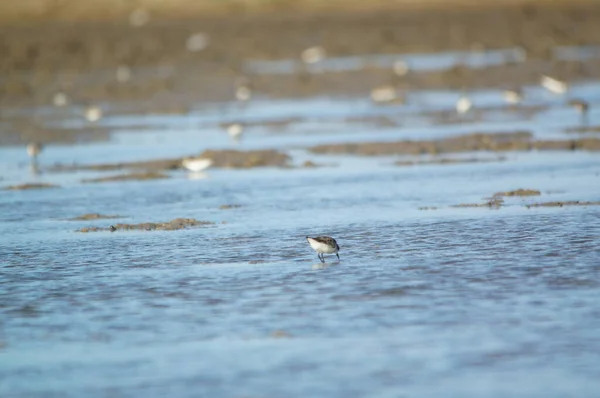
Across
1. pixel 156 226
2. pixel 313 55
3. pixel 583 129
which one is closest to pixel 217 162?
pixel 156 226

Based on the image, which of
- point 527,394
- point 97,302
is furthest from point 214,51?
point 527,394

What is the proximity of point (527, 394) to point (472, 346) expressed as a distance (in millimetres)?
1278

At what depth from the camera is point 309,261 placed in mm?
13180

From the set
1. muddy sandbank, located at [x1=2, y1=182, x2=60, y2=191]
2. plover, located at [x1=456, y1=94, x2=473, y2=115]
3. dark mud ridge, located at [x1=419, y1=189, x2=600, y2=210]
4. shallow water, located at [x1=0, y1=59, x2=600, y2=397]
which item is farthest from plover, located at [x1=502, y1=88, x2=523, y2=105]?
muddy sandbank, located at [x1=2, y1=182, x2=60, y2=191]

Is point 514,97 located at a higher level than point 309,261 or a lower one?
higher

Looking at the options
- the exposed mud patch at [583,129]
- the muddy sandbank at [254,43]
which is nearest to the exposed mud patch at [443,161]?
the exposed mud patch at [583,129]

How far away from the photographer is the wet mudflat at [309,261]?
29.8 ft

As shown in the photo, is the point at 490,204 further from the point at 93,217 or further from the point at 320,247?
the point at 93,217

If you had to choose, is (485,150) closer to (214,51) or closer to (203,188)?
(203,188)

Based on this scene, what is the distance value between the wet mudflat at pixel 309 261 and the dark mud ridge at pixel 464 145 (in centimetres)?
7

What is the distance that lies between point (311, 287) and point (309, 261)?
53.4 inches

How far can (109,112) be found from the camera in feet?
111

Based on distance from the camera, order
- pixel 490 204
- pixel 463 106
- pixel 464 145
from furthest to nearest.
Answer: pixel 463 106
pixel 464 145
pixel 490 204

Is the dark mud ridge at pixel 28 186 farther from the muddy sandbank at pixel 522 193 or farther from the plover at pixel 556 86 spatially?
the plover at pixel 556 86
